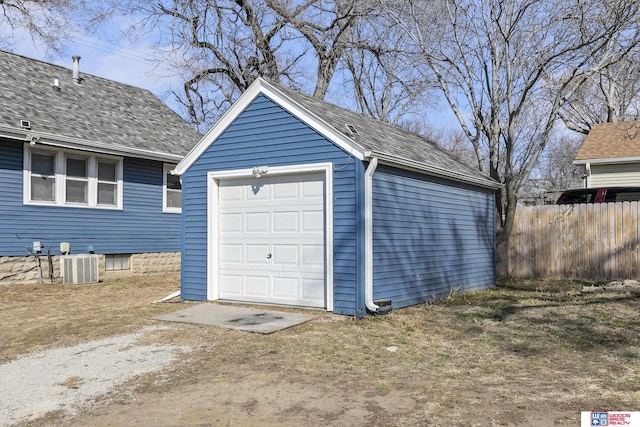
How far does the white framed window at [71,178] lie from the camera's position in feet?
43.6

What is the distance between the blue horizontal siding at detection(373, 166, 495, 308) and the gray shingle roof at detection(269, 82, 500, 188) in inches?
10.5

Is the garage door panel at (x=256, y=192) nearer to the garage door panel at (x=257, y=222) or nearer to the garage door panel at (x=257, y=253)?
the garage door panel at (x=257, y=222)

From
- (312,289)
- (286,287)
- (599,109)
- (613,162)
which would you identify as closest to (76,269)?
(286,287)

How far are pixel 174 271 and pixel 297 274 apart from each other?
837 centimetres

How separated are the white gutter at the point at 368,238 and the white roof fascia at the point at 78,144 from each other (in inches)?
320

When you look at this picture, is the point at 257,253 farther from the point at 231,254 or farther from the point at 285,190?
the point at 285,190

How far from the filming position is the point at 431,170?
10547 millimetres

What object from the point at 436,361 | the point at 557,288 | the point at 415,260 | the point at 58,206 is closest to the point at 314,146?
the point at 415,260

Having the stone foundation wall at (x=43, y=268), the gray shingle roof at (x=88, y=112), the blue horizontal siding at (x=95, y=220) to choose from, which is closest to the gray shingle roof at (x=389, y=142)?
the gray shingle roof at (x=88, y=112)

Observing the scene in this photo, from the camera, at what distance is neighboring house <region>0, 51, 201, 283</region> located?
1295 centimetres

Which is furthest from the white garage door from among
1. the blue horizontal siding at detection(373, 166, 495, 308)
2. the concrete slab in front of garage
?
the blue horizontal siding at detection(373, 166, 495, 308)

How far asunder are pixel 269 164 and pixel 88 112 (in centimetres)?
826

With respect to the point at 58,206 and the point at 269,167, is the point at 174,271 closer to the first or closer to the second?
the point at 58,206

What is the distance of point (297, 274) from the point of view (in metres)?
9.56
